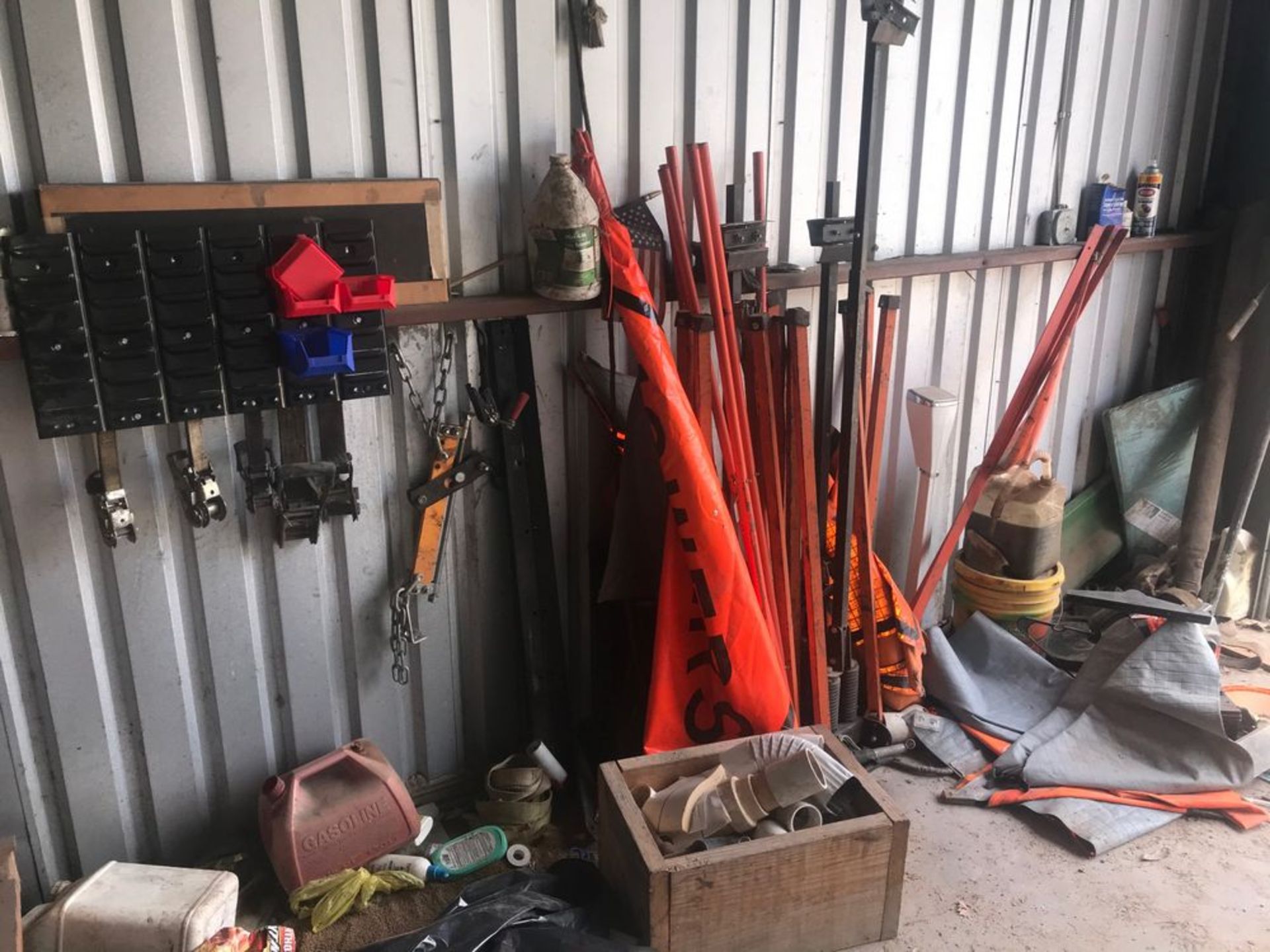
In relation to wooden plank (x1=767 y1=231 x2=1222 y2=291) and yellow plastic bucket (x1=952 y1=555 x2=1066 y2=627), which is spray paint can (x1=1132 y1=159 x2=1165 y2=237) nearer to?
wooden plank (x1=767 y1=231 x2=1222 y2=291)

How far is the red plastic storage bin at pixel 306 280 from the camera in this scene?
1735 mm

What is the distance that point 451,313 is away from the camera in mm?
1935

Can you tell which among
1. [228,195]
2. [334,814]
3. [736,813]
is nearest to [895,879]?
[736,813]

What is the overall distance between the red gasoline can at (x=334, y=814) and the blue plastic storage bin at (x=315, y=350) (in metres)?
0.80

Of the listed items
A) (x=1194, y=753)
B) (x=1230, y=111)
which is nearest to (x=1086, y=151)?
(x=1230, y=111)

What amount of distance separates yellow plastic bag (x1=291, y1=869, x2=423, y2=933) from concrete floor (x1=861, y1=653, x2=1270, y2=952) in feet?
3.27

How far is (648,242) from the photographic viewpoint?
216 cm

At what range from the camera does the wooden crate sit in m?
1.75

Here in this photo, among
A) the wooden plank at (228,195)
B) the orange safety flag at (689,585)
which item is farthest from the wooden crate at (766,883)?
the wooden plank at (228,195)

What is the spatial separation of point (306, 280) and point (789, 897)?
140 centimetres

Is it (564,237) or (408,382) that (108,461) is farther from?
(564,237)

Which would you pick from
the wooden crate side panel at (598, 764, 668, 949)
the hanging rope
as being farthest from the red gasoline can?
the hanging rope

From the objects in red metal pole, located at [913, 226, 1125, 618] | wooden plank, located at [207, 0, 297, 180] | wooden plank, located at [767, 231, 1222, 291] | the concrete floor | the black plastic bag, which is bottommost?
the concrete floor

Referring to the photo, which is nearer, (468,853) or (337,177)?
(337,177)
